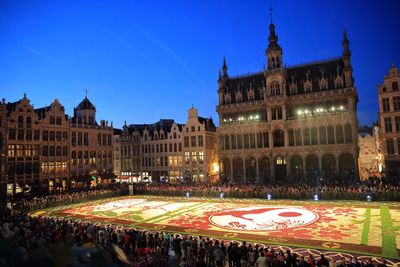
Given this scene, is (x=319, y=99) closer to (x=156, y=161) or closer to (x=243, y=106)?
(x=243, y=106)

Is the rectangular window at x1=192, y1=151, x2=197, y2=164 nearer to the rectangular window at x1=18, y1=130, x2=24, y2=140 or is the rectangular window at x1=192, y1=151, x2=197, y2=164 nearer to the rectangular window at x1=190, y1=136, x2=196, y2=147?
the rectangular window at x1=190, y1=136, x2=196, y2=147

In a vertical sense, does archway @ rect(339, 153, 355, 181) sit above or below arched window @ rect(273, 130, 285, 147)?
below

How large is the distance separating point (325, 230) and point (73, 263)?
21825mm

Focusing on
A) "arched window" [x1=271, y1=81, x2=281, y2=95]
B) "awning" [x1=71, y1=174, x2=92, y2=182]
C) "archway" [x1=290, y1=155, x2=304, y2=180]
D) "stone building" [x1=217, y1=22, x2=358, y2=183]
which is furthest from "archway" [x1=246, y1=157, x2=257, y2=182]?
"awning" [x1=71, y1=174, x2=92, y2=182]

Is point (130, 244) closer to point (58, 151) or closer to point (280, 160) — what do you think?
point (280, 160)

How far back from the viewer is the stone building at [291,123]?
47875mm

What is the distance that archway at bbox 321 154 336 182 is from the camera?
158ft

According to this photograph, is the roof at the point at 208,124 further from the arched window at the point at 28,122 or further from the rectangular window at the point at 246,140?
the arched window at the point at 28,122

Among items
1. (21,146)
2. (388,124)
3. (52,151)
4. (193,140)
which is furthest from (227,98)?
(21,146)

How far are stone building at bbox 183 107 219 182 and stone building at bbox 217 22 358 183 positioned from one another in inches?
130

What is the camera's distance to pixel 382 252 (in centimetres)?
1642

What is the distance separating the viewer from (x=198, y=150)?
2362 inches

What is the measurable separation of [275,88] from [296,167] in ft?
49.3

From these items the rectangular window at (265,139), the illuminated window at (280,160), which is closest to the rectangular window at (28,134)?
the rectangular window at (265,139)
